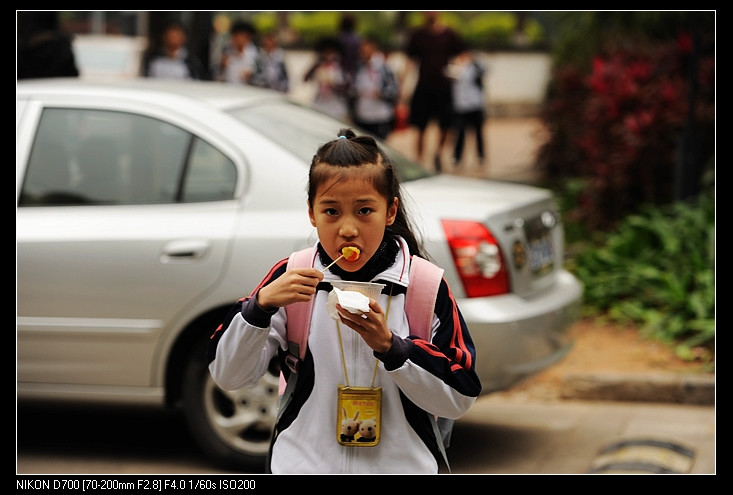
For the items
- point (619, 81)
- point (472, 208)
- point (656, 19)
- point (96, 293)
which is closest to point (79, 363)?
point (96, 293)

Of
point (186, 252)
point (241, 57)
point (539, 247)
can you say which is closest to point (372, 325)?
point (186, 252)

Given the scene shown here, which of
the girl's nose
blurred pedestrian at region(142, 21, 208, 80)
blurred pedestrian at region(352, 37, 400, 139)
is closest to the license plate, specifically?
the girl's nose

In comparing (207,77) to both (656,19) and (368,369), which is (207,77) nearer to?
(656,19)

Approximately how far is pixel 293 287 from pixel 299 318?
9.1 inches

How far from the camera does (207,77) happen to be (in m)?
10.2

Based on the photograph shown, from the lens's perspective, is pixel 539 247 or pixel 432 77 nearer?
pixel 539 247

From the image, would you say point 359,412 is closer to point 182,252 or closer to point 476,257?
point 476,257

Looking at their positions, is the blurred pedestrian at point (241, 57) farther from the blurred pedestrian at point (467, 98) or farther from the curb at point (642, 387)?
the curb at point (642, 387)

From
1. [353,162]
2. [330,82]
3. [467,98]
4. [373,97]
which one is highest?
[353,162]

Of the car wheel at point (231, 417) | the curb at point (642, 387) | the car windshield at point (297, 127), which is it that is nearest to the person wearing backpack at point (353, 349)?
the car wheel at point (231, 417)

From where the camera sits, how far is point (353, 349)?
2.51 m

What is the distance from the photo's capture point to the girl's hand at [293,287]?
232 centimetres

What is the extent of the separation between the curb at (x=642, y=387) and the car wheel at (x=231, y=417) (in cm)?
211

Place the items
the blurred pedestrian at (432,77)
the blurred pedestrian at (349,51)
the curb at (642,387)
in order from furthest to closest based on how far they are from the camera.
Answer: the blurred pedestrian at (432,77)
the blurred pedestrian at (349,51)
the curb at (642,387)
